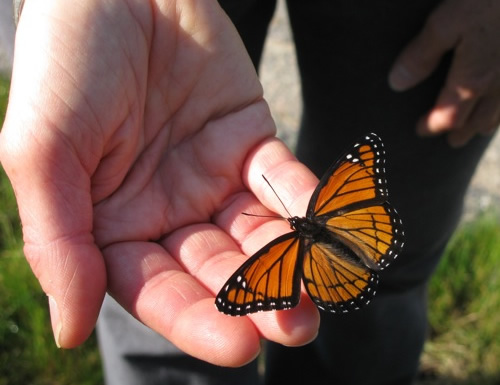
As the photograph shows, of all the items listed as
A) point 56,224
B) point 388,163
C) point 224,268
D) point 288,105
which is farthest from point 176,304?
point 288,105

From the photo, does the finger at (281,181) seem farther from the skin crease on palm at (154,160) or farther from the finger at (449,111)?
the finger at (449,111)

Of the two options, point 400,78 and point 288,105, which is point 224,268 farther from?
point 288,105

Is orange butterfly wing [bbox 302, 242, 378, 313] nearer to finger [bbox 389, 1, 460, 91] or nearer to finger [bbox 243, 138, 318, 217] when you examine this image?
finger [bbox 243, 138, 318, 217]

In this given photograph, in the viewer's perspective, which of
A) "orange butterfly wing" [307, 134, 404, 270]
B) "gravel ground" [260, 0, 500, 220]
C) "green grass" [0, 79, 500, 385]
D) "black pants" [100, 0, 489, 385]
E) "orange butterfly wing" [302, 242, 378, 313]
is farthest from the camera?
"gravel ground" [260, 0, 500, 220]

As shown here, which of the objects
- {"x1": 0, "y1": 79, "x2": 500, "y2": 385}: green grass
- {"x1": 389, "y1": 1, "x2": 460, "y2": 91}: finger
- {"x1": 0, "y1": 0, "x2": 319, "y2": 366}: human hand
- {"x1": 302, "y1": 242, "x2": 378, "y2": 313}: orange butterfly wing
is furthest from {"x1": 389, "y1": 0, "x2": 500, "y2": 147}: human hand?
{"x1": 0, "y1": 79, "x2": 500, "y2": 385}: green grass

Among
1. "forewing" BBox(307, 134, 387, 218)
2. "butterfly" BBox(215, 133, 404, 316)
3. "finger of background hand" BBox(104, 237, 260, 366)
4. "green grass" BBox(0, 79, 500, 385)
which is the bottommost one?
"green grass" BBox(0, 79, 500, 385)

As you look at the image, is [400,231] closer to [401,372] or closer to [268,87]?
[401,372]
